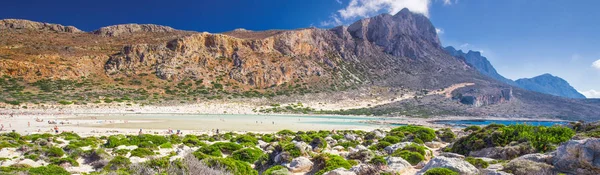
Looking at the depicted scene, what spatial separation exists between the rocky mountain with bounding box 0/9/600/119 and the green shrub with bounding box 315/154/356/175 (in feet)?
233

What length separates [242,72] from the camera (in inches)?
4306

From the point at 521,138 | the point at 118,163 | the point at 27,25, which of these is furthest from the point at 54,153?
the point at 27,25

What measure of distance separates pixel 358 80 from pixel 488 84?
5885cm

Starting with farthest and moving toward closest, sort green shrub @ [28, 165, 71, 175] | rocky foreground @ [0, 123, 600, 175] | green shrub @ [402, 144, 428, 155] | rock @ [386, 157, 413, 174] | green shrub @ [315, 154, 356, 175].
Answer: green shrub @ [402, 144, 428, 155] → rock @ [386, 157, 413, 174] → green shrub @ [315, 154, 356, 175] → green shrub @ [28, 165, 71, 175] → rocky foreground @ [0, 123, 600, 175]

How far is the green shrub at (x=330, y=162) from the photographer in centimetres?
1033

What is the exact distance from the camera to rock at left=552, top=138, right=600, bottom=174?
25.7 feet

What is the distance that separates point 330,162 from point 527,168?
5665 mm

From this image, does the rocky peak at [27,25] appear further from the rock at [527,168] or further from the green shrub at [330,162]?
the rock at [527,168]

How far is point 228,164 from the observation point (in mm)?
10234

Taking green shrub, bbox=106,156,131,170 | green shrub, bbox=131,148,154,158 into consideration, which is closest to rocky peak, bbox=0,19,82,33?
green shrub, bbox=131,148,154,158

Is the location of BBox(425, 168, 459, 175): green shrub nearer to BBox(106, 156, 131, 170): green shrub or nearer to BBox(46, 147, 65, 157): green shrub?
BBox(106, 156, 131, 170): green shrub

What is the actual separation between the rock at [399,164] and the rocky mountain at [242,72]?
72.7m

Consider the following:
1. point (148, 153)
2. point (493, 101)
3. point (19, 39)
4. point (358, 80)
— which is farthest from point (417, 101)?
point (19, 39)

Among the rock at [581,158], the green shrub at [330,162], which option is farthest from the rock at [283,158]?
the rock at [581,158]
